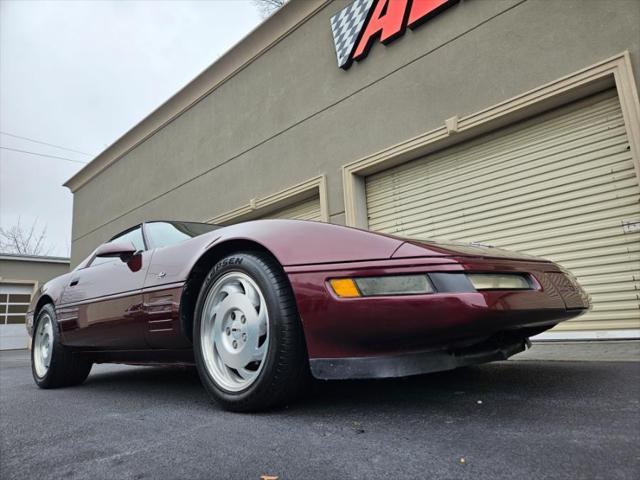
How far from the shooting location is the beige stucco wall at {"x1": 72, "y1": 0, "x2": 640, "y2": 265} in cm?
431

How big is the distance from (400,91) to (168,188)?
6442 millimetres

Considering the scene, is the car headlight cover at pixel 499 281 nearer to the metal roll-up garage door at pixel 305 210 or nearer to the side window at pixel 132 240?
the side window at pixel 132 240

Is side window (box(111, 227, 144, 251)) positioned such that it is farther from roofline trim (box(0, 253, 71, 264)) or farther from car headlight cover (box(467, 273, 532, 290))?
roofline trim (box(0, 253, 71, 264))

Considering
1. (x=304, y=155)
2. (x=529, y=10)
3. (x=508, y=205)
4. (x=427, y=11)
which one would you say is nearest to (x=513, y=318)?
(x=508, y=205)

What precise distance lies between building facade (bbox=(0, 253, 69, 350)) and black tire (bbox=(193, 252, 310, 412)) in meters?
18.9

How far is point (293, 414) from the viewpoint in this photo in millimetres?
1716

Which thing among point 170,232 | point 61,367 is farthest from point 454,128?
point 61,367

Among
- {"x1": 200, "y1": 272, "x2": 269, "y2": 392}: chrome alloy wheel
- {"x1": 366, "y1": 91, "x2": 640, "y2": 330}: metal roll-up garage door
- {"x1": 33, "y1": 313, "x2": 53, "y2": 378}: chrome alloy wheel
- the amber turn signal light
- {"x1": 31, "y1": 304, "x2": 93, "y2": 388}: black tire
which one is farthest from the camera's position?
{"x1": 366, "y1": 91, "x2": 640, "y2": 330}: metal roll-up garage door

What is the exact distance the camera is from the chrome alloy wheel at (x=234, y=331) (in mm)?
1791

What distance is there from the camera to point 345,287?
1.57 m

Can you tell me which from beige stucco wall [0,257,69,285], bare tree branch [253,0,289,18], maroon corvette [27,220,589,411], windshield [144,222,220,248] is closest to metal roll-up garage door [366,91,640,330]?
maroon corvette [27,220,589,411]

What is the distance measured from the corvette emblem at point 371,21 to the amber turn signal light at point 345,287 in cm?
481

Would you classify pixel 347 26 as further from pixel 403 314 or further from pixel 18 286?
pixel 18 286

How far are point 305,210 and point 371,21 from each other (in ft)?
9.62
